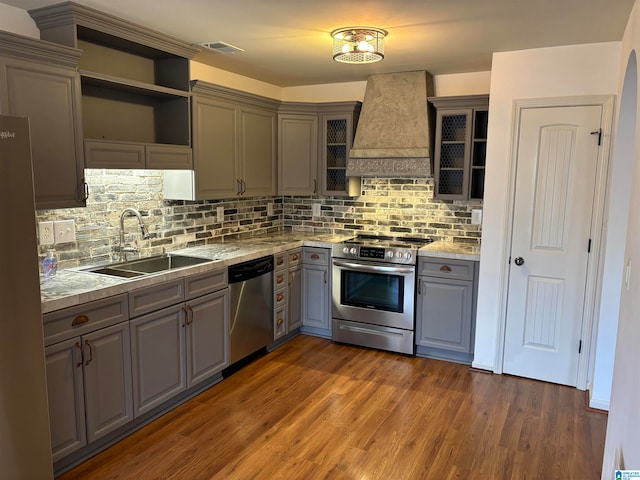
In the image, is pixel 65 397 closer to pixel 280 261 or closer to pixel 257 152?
pixel 280 261

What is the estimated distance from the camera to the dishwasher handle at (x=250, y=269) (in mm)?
3557

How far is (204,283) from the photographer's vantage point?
3.26 m

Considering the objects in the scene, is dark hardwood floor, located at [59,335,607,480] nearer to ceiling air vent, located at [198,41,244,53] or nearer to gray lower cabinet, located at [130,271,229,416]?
gray lower cabinet, located at [130,271,229,416]

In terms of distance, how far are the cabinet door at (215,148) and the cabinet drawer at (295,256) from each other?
742 millimetres

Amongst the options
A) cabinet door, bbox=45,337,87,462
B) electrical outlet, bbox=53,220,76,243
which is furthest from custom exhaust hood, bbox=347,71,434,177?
cabinet door, bbox=45,337,87,462

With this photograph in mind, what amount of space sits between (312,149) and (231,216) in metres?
1.03

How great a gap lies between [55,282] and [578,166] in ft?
11.5

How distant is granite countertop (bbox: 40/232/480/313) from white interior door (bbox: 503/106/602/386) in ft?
1.51

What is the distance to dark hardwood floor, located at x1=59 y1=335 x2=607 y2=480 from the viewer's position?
99.5 inches

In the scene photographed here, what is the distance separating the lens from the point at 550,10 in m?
2.61

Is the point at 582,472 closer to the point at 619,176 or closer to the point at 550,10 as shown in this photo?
the point at 619,176

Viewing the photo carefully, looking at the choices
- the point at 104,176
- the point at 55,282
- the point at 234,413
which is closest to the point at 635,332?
the point at 234,413

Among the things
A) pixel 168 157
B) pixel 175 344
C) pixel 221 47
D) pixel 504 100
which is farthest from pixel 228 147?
pixel 504 100

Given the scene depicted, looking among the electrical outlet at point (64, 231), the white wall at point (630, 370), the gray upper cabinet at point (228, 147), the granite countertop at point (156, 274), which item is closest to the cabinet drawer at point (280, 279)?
the granite countertop at point (156, 274)
